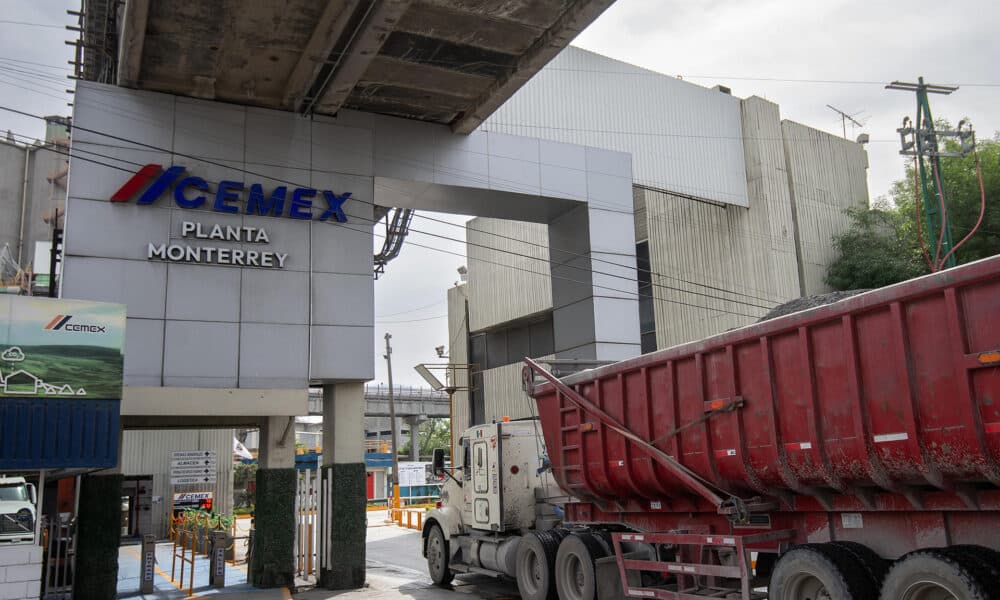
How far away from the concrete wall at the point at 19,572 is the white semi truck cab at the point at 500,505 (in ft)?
22.7

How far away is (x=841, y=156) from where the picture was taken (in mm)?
30938

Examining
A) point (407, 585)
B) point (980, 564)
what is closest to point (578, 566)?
point (407, 585)

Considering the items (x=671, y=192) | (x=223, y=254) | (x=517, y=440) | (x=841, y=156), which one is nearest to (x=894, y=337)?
(x=517, y=440)

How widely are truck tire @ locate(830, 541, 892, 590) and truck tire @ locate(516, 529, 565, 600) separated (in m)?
5.63

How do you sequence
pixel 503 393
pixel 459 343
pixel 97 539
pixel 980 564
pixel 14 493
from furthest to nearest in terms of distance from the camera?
pixel 459 343 < pixel 503 393 < pixel 14 493 < pixel 97 539 < pixel 980 564

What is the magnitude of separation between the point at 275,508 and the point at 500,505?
4.89m

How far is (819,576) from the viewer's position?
7582mm

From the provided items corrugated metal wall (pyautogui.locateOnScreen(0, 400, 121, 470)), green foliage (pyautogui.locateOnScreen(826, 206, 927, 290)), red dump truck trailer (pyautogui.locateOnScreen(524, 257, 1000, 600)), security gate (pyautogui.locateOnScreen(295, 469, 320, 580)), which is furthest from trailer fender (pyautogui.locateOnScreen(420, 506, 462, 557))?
green foliage (pyautogui.locateOnScreen(826, 206, 927, 290))

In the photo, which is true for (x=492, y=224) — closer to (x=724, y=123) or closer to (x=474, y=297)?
(x=474, y=297)

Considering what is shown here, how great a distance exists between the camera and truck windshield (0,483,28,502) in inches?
618

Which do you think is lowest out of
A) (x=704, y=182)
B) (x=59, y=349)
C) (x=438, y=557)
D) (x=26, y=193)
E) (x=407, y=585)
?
(x=407, y=585)

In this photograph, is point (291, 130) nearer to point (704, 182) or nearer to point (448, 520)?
point (448, 520)

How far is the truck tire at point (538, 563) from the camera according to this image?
12.5m

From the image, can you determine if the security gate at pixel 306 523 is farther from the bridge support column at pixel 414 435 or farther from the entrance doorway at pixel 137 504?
the bridge support column at pixel 414 435
